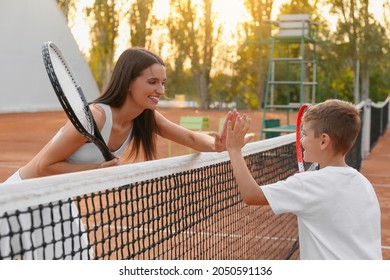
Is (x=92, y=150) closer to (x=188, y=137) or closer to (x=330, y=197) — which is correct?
(x=188, y=137)

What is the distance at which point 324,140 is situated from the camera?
6.86ft

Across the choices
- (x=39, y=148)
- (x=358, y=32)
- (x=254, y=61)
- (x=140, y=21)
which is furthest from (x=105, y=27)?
(x=39, y=148)

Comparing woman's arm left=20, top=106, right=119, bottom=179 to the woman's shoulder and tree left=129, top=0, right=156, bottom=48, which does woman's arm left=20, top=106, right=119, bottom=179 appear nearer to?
the woman's shoulder

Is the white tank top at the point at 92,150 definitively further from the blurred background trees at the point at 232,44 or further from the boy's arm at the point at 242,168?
the blurred background trees at the point at 232,44

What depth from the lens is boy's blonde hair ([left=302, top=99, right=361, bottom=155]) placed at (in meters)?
2.08

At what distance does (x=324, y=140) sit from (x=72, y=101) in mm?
996

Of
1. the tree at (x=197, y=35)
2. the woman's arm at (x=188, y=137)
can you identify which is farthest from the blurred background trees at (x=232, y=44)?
the woman's arm at (x=188, y=137)

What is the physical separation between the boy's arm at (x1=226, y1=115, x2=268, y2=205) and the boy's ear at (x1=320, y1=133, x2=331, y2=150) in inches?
8.8

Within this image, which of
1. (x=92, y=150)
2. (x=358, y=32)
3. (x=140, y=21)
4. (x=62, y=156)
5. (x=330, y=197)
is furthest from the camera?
(x=140, y=21)

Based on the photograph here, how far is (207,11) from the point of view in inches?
1614

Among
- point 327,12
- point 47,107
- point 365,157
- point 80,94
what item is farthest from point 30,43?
point 80,94

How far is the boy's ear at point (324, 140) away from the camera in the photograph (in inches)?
81.9

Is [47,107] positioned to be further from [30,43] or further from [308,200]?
[308,200]
